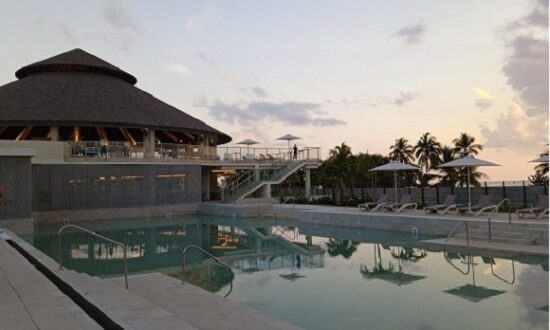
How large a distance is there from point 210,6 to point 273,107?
25.2 metres

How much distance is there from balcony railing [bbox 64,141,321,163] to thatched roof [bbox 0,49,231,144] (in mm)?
2490

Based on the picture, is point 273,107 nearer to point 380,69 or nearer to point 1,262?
point 380,69

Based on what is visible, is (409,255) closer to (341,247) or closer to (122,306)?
(341,247)

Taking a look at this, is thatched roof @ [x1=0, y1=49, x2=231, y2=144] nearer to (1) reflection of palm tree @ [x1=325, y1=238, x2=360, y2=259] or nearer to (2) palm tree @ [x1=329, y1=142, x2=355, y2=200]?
(2) palm tree @ [x1=329, y1=142, x2=355, y2=200]

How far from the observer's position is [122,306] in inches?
225

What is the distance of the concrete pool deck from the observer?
517 centimetres

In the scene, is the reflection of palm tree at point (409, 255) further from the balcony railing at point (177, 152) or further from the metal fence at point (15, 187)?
the balcony railing at point (177, 152)

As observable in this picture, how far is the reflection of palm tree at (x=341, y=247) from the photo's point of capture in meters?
12.9

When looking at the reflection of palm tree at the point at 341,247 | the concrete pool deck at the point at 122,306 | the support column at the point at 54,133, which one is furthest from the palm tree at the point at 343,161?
the concrete pool deck at the point at 122,306

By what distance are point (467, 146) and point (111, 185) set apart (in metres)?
31.0

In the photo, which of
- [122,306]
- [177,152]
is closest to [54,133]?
[177,152]

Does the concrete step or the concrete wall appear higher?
the concrete wall

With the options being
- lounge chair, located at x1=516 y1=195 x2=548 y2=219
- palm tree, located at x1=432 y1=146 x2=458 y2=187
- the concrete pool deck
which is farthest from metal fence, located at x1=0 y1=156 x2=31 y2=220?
palm tree, located at x1=432 y1=146 x2=458 y2=187

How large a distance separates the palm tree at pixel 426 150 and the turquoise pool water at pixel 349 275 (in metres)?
32.3
